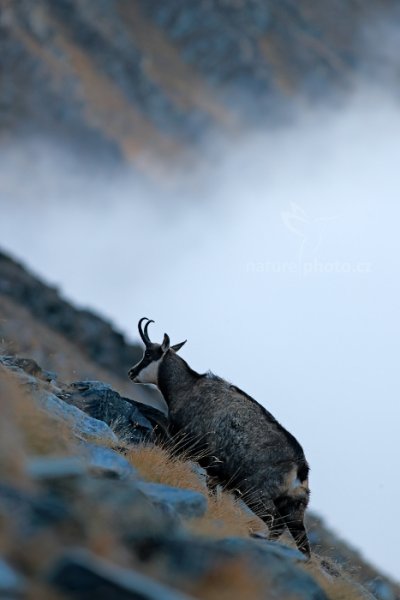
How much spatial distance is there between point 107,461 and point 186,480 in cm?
216

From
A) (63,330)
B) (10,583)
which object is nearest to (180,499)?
(10,583)

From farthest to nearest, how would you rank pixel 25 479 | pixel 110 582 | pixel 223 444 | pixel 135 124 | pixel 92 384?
pixel 135 124 < pixel 92 384 < pixel 223 444 < pixel 25 479 < pixel 110 582

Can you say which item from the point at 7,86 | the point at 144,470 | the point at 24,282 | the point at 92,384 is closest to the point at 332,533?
the point at 92,384

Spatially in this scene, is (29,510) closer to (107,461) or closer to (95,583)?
(95,583)

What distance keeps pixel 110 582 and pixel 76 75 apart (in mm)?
171214

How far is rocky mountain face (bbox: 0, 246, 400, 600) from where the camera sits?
671 centimetres

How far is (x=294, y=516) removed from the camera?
13219mm

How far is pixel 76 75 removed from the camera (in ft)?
568

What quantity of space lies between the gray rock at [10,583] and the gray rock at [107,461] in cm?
303

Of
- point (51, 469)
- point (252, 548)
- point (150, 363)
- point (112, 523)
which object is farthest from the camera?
point (150, 363)

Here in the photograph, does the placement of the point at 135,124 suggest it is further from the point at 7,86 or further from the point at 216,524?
the point at 216,524

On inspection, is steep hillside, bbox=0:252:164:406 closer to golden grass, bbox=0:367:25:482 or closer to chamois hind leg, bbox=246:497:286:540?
chamois hind leg, bbox=246:497:286:540

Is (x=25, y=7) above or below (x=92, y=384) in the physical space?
above

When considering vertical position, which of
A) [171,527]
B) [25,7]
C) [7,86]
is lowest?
[171,527]
